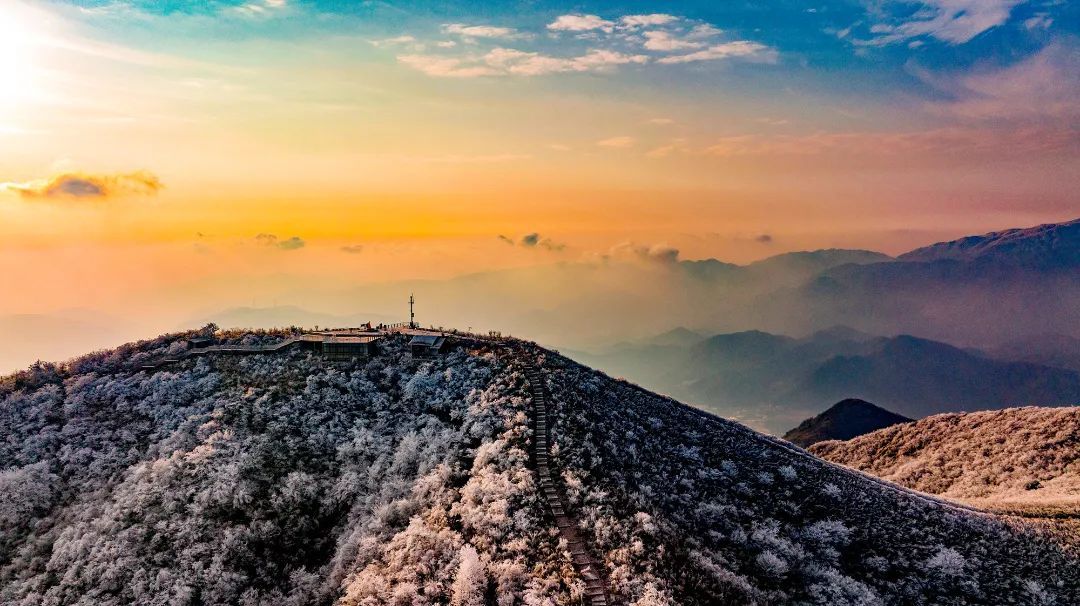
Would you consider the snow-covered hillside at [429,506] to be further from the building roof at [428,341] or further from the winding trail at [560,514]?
the building roof at [428,341]

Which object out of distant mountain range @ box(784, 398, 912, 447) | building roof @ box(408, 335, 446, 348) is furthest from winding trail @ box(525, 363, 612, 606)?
distant mountain range @ box(784, 398, 912, 447)

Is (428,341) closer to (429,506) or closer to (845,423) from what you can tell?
(429,506)

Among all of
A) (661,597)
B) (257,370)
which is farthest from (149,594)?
(661,597)

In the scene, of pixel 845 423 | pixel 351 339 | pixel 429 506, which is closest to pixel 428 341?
pixel 351 339

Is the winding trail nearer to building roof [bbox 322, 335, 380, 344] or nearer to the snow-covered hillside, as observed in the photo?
the snow-covered hillside

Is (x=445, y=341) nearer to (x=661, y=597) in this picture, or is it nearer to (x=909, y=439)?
(x=661, y=597)
